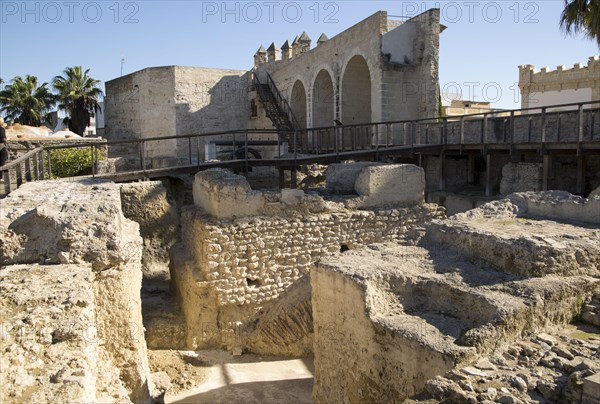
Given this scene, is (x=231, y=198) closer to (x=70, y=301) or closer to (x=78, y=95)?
(x=70, y=301)

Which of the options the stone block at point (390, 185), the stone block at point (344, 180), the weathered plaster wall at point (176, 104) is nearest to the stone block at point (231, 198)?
the stone block at point (344, 180)

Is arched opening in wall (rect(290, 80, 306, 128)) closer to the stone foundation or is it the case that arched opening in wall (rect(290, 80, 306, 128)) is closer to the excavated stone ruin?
the excavated stone ruin

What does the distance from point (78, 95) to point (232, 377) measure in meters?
26.7

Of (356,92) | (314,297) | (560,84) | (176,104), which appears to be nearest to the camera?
(314,297)

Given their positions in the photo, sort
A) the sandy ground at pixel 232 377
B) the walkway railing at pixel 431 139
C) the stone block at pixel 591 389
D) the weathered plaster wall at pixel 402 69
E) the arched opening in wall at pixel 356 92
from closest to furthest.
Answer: the stone block at pixel 591 389 → the sandy ground at pixel 232 377 → the walkway railing at pixel 431 139 → the weathered plaster wall at pixel 402 69 → the arched opening in wall at pixel 356 92

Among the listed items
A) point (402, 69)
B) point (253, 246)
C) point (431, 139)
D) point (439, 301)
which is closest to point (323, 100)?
point (402, 69)

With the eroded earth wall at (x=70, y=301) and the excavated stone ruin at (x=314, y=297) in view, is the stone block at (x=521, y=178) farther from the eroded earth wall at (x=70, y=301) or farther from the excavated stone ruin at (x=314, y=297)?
the eroded earth wall at (x=70, y=301)

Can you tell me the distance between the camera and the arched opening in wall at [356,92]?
20156 millimetres

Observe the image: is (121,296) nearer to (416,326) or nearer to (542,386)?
(416,326)

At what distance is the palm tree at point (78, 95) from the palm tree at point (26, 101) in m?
1.89

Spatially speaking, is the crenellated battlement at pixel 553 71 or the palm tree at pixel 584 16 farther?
the crenellated battlement at pixel 553 71

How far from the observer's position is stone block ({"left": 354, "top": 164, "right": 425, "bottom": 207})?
9.41 meters

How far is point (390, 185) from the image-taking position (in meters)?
9.52

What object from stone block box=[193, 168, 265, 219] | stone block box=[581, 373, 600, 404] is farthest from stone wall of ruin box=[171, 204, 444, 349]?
Answer: stone block box=[581, 373, 600, 404]
